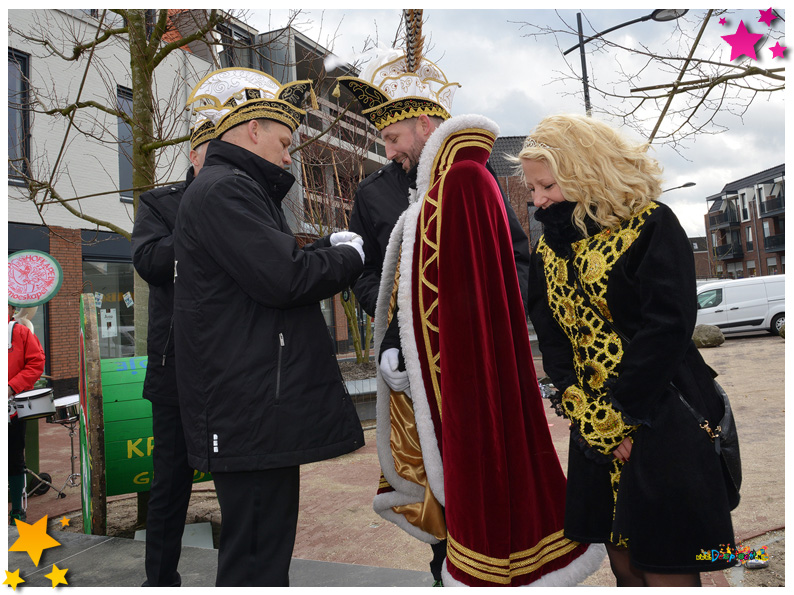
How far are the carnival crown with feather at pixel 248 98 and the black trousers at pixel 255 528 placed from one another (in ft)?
4.64

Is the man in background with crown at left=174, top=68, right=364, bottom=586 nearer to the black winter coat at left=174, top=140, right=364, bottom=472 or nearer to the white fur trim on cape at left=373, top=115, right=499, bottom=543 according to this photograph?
the black winter coat at left=174, top=140, right=364, bottom=472

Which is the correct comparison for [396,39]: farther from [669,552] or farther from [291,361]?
[669,552]

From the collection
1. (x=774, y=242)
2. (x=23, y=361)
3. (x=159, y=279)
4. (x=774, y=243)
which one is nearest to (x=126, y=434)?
(x=159, y=279)

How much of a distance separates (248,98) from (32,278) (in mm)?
4622

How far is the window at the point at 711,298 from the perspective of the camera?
18109 millimetres

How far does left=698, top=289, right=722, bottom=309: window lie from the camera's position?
59.4 feet

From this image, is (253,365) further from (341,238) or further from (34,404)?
(34,404)

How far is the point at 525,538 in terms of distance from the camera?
7.06ft

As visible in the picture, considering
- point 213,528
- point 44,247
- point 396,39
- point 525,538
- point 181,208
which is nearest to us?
point 525,538

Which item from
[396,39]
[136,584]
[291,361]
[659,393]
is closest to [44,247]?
[396,39]

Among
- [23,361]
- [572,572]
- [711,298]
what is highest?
[711,298]

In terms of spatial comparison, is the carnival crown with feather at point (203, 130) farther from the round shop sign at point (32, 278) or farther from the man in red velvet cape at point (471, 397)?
the round shop sign at point (32, 278)

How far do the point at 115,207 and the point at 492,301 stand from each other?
14.5m

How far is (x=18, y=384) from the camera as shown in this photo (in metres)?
5.18
